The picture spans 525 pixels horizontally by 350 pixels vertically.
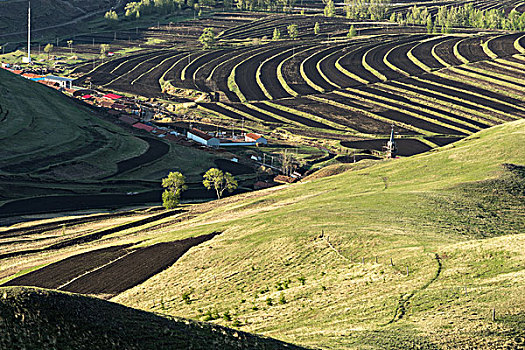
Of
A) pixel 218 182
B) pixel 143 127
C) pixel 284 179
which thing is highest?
pixel 143 127

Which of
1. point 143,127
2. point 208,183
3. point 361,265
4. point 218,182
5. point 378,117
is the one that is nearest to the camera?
point 361,265

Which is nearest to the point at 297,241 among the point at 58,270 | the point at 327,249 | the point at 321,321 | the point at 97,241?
the point at 327,249

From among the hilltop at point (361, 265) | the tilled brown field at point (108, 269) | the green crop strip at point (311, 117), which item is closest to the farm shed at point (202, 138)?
the green crop strip at point (311, 117)

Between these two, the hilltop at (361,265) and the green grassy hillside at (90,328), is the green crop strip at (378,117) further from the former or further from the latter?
the green grassy hillside at (90,328)

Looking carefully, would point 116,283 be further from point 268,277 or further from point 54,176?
point 54,176

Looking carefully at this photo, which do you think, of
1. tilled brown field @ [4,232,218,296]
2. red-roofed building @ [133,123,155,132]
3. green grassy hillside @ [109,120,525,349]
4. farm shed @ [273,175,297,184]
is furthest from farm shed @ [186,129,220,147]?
tilled brown field @ [4,232,218,296]

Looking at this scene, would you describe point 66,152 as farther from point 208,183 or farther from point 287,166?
point 287,166

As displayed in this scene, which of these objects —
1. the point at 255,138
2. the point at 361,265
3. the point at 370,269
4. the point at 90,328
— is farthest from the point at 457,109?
the point at 90,328
